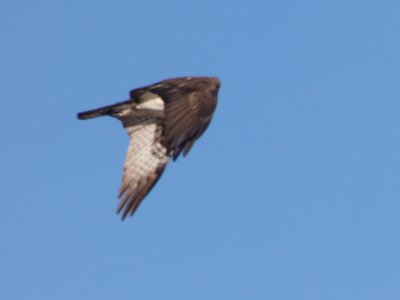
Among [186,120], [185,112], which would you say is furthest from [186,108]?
[186,120]

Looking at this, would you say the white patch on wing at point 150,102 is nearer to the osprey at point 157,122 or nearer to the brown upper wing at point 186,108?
the osprey at point 157,122

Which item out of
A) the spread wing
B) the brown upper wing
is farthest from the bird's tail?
the spread wing

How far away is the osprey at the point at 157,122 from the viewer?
20.3 m

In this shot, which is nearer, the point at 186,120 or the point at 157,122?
the point at 186,120

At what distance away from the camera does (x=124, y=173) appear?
2211 cm

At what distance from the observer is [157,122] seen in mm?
23000

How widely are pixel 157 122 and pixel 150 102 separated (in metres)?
0.47

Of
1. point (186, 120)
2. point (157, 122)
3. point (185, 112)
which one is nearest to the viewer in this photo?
point (186, 120)

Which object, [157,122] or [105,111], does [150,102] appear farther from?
[105,111]

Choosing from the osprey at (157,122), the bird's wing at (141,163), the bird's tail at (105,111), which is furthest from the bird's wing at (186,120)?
the bird's tail at (105,111)

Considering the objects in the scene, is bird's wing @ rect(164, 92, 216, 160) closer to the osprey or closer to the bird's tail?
the osprey

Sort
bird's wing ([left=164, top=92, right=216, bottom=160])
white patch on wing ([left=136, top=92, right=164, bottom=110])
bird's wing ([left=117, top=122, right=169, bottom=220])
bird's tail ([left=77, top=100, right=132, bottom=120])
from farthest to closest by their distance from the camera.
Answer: bird's tail ([left=77, top=100, right=132, bottom=120]) → white patch on wing ([left=136, top=92, right=164, bottom=110]) → bird's wing ([left=117, top=122, right=169, bottom=220]) → bird's wing ([left=164, top=92, right=216, bottom=160])

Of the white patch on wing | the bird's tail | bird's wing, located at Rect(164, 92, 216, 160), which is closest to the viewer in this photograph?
bird's wing, located at Rect(164, 92, 216, 160)

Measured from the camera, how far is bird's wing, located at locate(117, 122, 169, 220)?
21578 mm
